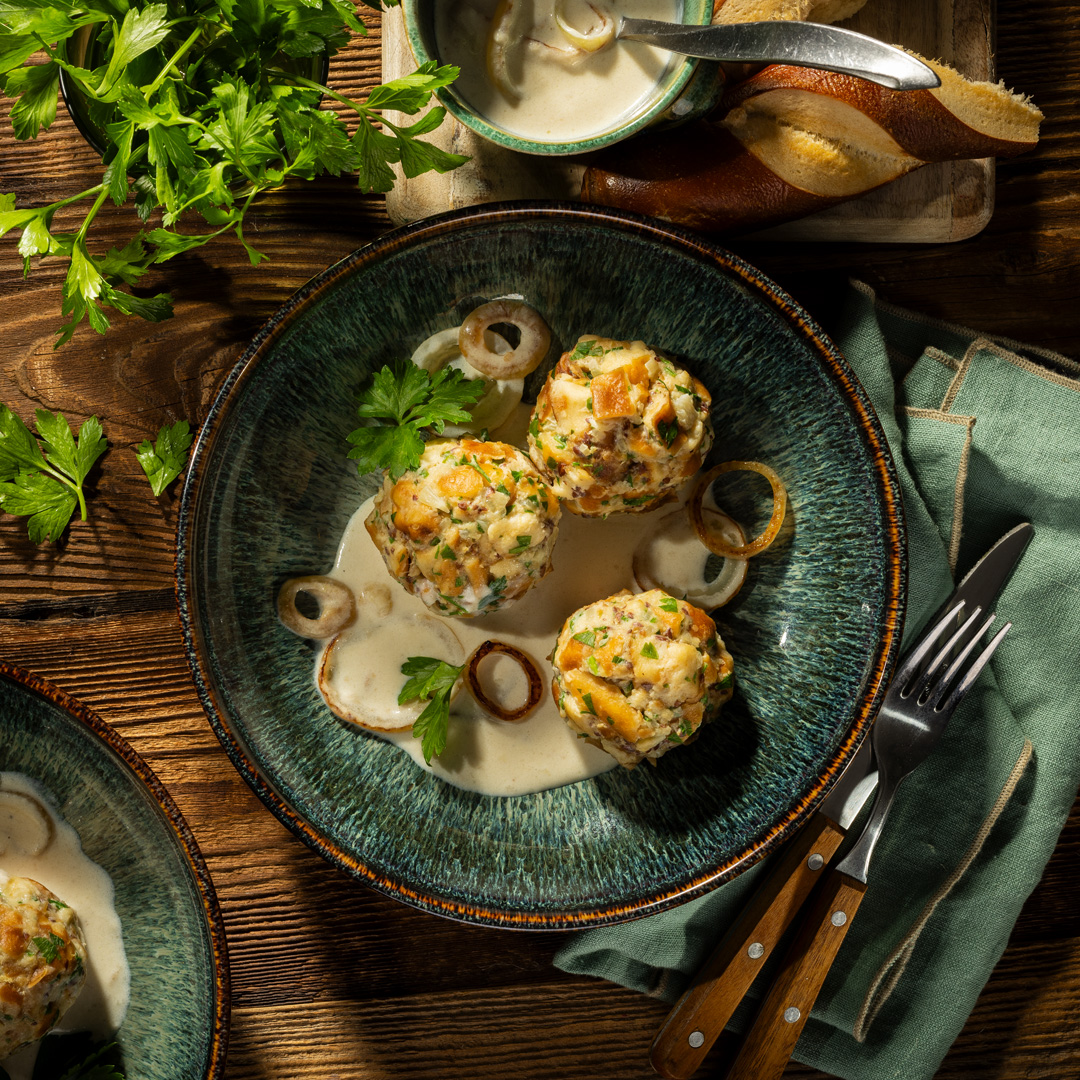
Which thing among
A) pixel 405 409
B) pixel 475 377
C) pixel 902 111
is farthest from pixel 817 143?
pixel 405 409

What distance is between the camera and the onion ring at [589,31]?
1958 millimetres

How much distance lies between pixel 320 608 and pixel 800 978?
1.51 m

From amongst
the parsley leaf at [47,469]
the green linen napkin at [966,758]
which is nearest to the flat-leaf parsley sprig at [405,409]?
the parsley leaf at [47,469]

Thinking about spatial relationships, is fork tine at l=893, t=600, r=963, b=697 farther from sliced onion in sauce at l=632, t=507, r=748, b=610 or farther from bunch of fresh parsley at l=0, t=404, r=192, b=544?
bunch of fresh parsley at l=0, t=404, r=192, b=544

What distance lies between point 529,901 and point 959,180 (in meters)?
2.03

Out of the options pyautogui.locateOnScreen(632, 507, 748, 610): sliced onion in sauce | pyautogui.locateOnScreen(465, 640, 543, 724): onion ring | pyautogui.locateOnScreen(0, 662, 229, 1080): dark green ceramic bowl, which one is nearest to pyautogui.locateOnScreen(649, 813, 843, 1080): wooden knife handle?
pyautogui.locateOnScreen(632, 507, 748, 610): sliced onion in sauce

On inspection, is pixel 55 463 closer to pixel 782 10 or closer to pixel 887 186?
pixel 782 10

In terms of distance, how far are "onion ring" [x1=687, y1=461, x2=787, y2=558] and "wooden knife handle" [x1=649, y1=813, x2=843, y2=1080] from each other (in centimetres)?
70

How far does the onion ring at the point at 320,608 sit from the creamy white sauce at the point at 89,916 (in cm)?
73

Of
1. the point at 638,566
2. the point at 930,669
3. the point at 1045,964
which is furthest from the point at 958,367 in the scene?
the point at 1045,964

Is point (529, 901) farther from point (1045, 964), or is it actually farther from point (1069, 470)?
point (1069, 470)

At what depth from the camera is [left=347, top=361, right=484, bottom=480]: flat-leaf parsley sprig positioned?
6.72 ft

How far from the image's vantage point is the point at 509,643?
2.31 metres

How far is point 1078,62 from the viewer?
228cm
